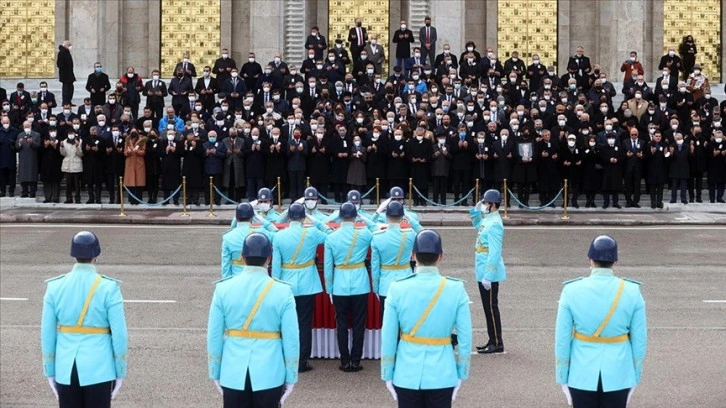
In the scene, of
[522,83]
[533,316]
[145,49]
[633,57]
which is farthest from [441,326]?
[145,49]

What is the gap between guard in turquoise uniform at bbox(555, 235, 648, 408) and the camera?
1104 cm

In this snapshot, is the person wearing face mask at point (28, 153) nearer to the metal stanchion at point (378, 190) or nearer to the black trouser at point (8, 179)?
the black trouser at point (8, 179)

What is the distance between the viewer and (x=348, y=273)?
659 inches

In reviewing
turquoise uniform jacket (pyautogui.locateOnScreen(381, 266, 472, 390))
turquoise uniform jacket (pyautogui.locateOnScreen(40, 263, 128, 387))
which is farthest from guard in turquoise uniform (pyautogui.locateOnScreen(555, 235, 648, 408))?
turquoise uniform jacket (pyautogui.locateOnScreen(40, 263, 128, 387))

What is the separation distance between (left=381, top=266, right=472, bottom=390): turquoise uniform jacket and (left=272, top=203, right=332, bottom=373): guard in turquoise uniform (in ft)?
18.0

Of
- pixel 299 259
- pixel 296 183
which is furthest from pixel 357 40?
pixel 299 259

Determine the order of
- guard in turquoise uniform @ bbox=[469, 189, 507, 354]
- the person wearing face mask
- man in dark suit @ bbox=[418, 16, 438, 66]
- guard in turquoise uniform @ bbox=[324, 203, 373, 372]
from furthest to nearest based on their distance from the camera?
man in dark suit @ bbox=[418, 16, 438, 66], the person wearing face mask, guard in turquoise uniform @ bbox=[469, 189, 507, 354], guard in turquoise uniform @ bbox=[324, 203, 373, 372]

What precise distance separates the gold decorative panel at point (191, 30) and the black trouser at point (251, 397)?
38800 millimetres

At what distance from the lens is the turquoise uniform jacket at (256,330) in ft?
36.1

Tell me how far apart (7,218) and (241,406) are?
23.0 meters

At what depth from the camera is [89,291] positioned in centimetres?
1145

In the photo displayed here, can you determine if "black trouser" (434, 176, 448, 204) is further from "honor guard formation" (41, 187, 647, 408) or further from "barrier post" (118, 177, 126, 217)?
"honor guard formation" (41, 187, 647, 408)

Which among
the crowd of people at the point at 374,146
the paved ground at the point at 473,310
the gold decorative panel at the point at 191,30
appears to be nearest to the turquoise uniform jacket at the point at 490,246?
the paved ground at the point at 473,310

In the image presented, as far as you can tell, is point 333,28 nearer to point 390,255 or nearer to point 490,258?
point 490,258
